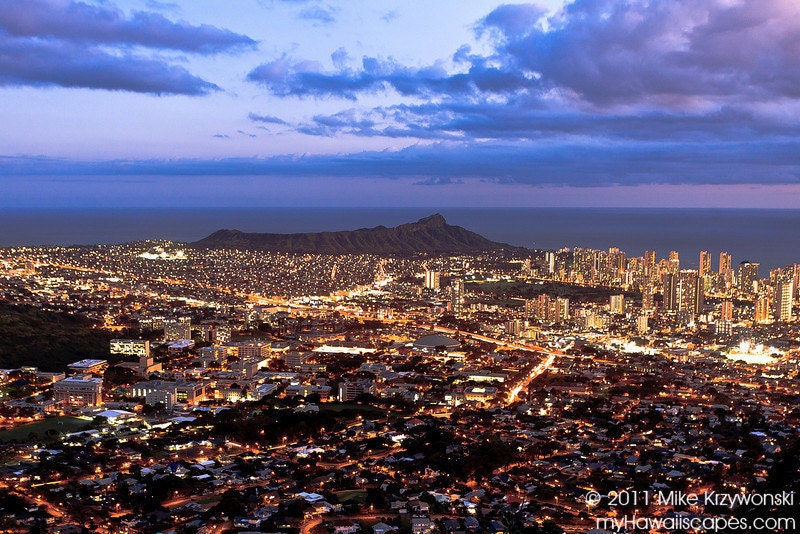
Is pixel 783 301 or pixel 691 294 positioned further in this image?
pixel 691 294

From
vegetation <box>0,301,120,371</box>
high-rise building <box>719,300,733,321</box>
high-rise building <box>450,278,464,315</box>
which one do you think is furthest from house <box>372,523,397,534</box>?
high-rise building <box>719,300,733,321</box>

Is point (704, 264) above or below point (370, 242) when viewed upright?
below

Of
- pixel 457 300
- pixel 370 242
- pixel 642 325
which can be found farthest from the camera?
pixel 370 242

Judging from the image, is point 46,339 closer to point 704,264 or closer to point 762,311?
point 762,311

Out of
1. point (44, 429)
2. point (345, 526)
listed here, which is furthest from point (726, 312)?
point (345, 526)

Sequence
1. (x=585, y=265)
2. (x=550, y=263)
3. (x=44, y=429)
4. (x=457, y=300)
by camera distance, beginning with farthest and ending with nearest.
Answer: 1. (x=550, y=263)
2. (x=585, y=265)
3. (x=457, y=300)
4. (x=44, y=429)

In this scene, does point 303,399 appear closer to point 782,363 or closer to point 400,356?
point 400,356
